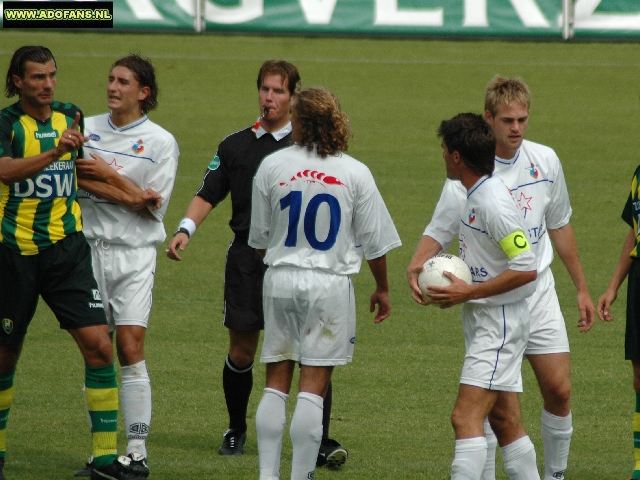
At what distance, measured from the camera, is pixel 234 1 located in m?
17.6

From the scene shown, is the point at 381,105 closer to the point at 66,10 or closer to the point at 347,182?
the point at 66,10

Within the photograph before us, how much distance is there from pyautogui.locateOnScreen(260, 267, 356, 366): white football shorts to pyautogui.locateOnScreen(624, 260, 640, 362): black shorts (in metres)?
1.44

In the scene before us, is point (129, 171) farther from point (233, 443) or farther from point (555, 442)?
point (555, 442)

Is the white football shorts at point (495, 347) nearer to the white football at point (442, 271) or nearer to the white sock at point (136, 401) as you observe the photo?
the white football at point (442, 271)

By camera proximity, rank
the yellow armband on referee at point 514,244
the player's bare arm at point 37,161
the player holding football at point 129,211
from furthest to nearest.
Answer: the player holding football at point 129,211 → the player's bare arm at point 37,161 → the yellow armband on referee at point 514,244

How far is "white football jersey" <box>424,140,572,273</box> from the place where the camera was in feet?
16.2

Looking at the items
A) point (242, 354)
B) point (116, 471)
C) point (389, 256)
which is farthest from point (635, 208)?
point (389, 256)

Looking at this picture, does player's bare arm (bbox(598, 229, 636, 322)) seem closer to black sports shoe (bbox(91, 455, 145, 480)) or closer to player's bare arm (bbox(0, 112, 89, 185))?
black sports shoe (bbox(91, 455, 145, 480))

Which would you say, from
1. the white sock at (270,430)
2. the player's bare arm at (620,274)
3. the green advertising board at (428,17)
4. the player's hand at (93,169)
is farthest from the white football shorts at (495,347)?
the green advertising board at (428,17)

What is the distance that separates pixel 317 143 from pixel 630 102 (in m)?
13.1

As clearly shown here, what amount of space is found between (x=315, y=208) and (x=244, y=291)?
52.1 inches

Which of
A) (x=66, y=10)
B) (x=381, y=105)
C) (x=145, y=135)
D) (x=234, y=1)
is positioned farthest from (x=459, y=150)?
(x=66, y=10)

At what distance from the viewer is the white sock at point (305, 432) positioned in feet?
15.4

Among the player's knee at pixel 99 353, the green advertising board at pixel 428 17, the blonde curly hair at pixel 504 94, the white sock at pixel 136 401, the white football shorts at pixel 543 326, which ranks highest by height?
the green advertising board at pixel 428 17
